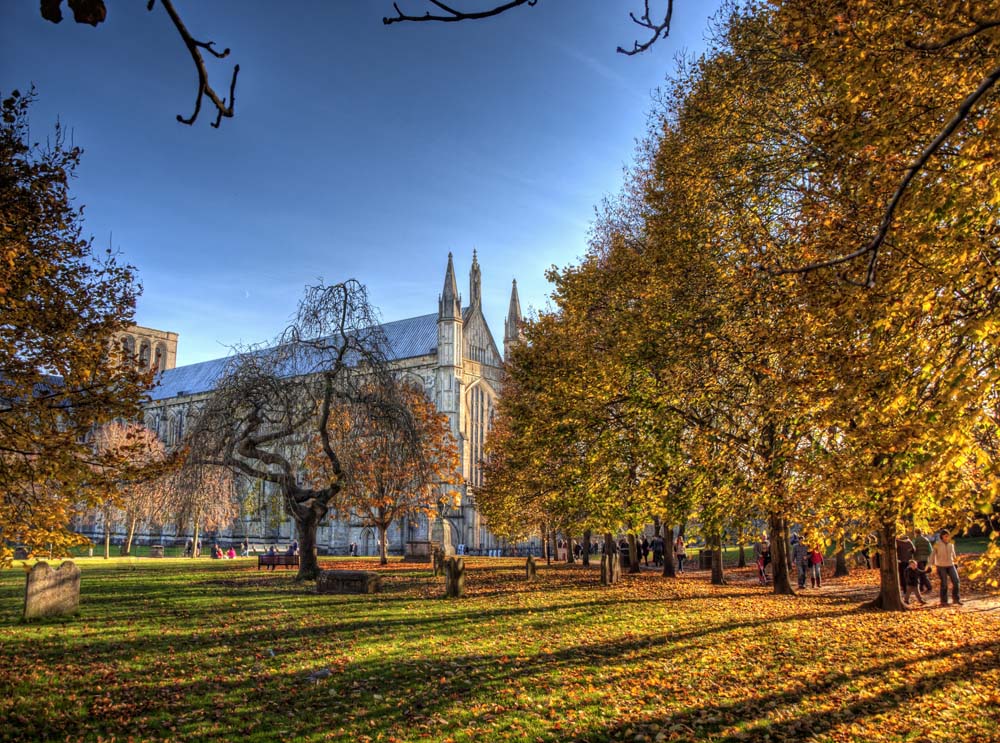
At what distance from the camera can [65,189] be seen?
1095 cm

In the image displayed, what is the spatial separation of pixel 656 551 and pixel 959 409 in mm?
32334

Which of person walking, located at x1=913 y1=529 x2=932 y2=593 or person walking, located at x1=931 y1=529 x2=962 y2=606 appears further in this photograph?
person walking, located at x1=913 y1=529 x2=932 y2=593

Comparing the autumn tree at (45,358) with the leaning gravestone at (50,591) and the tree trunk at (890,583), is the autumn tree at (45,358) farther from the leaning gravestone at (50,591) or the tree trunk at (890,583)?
the tree trunk at (890,583)

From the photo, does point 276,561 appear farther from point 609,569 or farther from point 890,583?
point 890,583

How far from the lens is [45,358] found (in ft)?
32.2

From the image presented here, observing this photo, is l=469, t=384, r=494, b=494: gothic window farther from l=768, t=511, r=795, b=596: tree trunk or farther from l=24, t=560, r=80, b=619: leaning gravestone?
l=24, t=560, r=80, b=619: leaning gravestone

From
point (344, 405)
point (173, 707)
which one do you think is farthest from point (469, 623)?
point (344, 405)

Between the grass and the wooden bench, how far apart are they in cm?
1159

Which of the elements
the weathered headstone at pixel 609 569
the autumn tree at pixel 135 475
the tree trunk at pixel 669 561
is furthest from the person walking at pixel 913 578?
the autumn tree at pixel 135 475

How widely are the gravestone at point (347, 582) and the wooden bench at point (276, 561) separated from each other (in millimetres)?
10196

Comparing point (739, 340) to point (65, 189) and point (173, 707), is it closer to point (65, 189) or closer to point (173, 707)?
point (173, 707)

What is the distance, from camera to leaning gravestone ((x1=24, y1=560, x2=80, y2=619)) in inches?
502

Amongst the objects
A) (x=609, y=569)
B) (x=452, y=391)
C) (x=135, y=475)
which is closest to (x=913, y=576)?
(x=609, y=569)

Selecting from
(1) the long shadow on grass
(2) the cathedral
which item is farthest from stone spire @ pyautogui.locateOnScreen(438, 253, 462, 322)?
(1) the long shadow on grass
